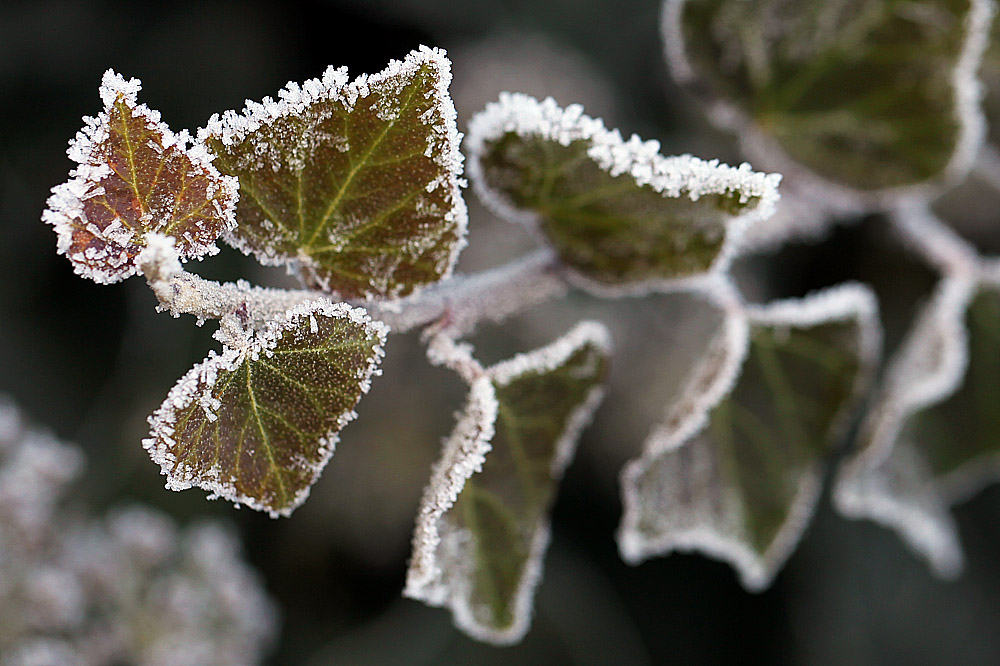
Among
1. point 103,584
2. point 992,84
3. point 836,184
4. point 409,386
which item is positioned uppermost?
point 992,84

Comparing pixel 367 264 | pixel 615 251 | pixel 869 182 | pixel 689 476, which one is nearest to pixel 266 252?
pixel 367 264

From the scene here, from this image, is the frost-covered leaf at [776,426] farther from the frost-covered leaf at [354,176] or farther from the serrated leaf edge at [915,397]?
the frost-covered leaf at [354,176]

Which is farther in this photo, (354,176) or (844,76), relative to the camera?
(844,76)

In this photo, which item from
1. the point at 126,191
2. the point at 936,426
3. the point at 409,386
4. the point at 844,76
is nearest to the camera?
the point at 126,191

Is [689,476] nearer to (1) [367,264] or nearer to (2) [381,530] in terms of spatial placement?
(1) [367,264]

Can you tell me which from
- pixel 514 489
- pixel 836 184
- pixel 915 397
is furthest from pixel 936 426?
pixel 514 489

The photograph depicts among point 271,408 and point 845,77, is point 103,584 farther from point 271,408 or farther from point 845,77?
point 845,77

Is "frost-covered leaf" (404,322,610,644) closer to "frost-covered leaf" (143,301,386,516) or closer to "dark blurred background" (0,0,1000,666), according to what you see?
"frost-covered leaf" (143,301,386,516)
